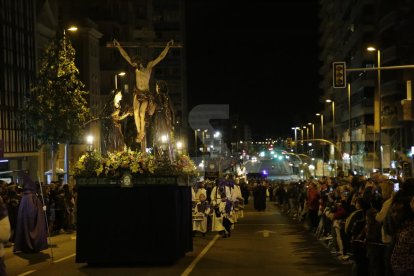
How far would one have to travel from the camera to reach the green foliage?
122 feet

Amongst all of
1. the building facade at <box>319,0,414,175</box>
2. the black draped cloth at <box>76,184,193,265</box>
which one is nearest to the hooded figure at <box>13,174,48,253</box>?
the black draped cloth at <box>76,184,193,265</box>

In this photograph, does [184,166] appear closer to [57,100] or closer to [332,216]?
[332,216]

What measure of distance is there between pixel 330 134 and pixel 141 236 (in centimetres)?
10032

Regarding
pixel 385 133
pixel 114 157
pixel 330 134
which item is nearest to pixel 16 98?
pixel 385 133

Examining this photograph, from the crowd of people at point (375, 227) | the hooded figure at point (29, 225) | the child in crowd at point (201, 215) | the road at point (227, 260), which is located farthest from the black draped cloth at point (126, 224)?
the child in crowd at point (201, 215)

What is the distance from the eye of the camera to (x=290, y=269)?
16938mm

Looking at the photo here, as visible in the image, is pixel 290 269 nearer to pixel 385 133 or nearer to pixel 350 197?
pixel 350 197

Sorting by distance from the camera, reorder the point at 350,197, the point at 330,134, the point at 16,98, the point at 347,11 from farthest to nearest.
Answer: the point at 330,134, the point at 347,11, the point at 16,98, the point at 350,197

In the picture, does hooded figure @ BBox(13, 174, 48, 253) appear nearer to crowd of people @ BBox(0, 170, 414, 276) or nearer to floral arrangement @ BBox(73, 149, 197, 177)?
crowd of people @ BBox(0, 170, 414, 276)

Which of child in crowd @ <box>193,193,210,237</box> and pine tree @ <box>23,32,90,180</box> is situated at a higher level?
pine tree @ <box>23,32,90,180</box>

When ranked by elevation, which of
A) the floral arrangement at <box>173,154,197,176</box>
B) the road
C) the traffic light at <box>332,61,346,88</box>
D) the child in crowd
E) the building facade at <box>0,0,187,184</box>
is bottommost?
the road

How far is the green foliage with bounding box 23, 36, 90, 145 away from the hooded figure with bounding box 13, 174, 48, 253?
17.0 meters

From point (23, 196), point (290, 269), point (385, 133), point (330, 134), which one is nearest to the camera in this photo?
point (290, 269)

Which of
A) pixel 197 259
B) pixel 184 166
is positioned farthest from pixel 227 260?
pixel 184 166
